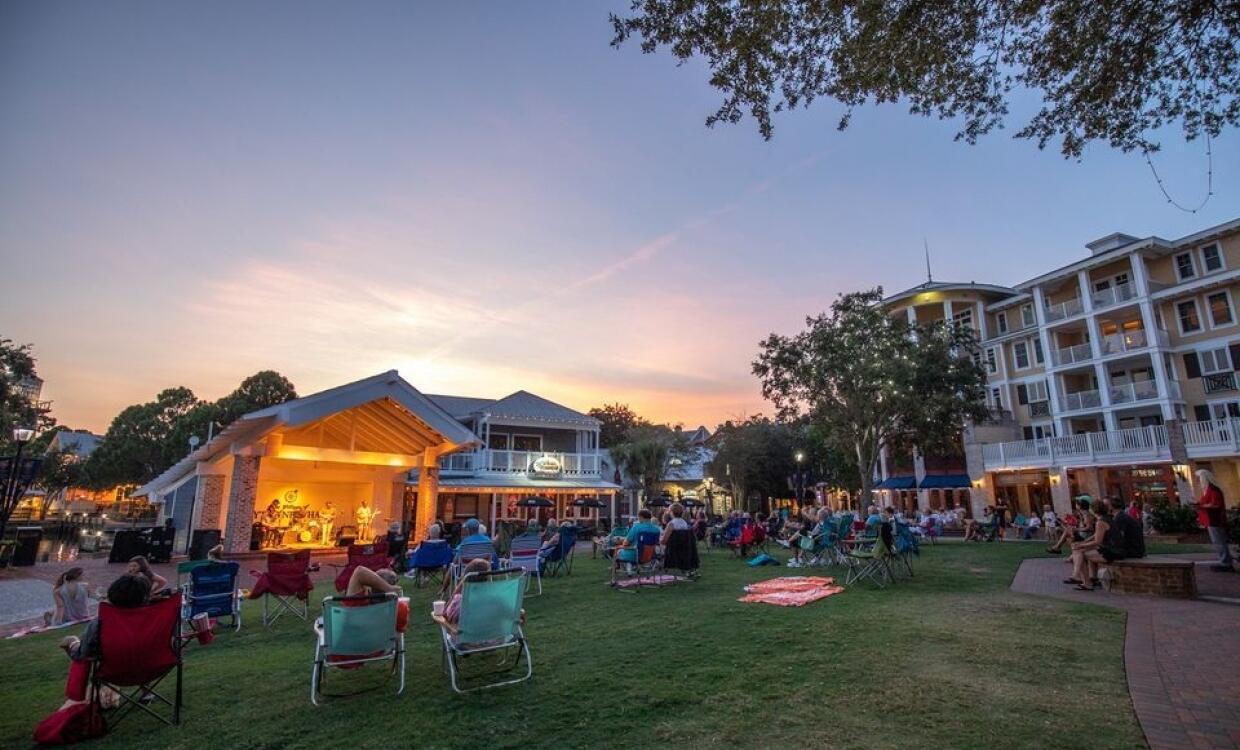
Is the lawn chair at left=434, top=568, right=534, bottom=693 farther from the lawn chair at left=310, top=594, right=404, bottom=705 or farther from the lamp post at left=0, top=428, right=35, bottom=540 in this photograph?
the lamp post at left=0, top=428, right=35, bottom=540

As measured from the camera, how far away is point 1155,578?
763 cm

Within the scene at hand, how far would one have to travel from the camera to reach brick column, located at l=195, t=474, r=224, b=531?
15945 millimetres

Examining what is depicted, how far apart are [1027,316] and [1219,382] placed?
30.9 feet

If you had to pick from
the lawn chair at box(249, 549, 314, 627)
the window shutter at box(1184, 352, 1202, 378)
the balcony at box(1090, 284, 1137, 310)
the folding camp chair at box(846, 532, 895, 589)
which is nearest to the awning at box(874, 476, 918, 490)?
the balcony at box(1090, 284, 1137, 310)

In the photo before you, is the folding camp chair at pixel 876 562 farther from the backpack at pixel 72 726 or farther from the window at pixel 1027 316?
the window at pixel 1027 316

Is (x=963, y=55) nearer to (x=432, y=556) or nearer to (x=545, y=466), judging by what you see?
(x=432, y=556)

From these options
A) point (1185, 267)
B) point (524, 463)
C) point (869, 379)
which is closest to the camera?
point (869, 379)

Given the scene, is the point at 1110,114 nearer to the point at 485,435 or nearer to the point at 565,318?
the point at 565,318

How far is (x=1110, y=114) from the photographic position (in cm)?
607

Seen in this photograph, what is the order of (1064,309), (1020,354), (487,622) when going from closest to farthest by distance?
(487,622), (1064,309), (1020,354)

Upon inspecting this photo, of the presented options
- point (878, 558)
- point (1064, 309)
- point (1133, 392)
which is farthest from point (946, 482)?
point (878, 558)

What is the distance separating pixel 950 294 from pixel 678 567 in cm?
3319

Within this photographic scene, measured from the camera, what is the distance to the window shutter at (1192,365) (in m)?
25.5

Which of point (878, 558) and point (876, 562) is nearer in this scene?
point (878, 558)
